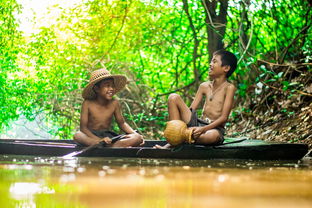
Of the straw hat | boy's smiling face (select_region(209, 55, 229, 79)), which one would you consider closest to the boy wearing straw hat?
the straw hat

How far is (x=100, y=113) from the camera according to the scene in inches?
201

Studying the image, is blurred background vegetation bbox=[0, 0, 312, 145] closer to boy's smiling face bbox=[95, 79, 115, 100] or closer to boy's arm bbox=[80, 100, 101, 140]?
boy's smiling face bbox=[95, 79, 115, 100]

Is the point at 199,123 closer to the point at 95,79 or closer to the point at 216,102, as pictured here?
the point at 216,102

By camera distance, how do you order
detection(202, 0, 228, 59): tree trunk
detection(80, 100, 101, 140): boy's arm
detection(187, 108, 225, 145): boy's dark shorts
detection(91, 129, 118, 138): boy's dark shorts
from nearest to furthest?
detection(187, 108, 225, 145): boy's dark shorts, detection(80, 100, 101, 140): boy's arm, detection(91, 129, 118, 138): boy's dark shorts, detection(202, 0, 228, 59): tree trunk

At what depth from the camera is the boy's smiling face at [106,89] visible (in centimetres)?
505

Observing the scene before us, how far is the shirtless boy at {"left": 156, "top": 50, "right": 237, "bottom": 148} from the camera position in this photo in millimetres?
4621

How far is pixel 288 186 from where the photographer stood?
221 cm

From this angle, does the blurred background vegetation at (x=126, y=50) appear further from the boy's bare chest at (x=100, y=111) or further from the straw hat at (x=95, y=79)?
the boy's bare chest at (x=100, y=111)

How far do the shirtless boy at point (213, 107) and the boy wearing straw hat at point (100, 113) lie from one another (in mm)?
525

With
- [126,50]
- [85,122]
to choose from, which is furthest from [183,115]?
[126,50]

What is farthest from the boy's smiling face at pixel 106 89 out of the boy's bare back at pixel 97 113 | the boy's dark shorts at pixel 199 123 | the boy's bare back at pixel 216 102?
the boy's bare back at pixel 216 102

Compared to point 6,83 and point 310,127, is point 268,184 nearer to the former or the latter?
point 310,127

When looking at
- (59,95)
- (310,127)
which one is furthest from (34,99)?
(310,127)

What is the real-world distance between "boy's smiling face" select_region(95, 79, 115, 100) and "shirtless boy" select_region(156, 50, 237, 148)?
0.68m
